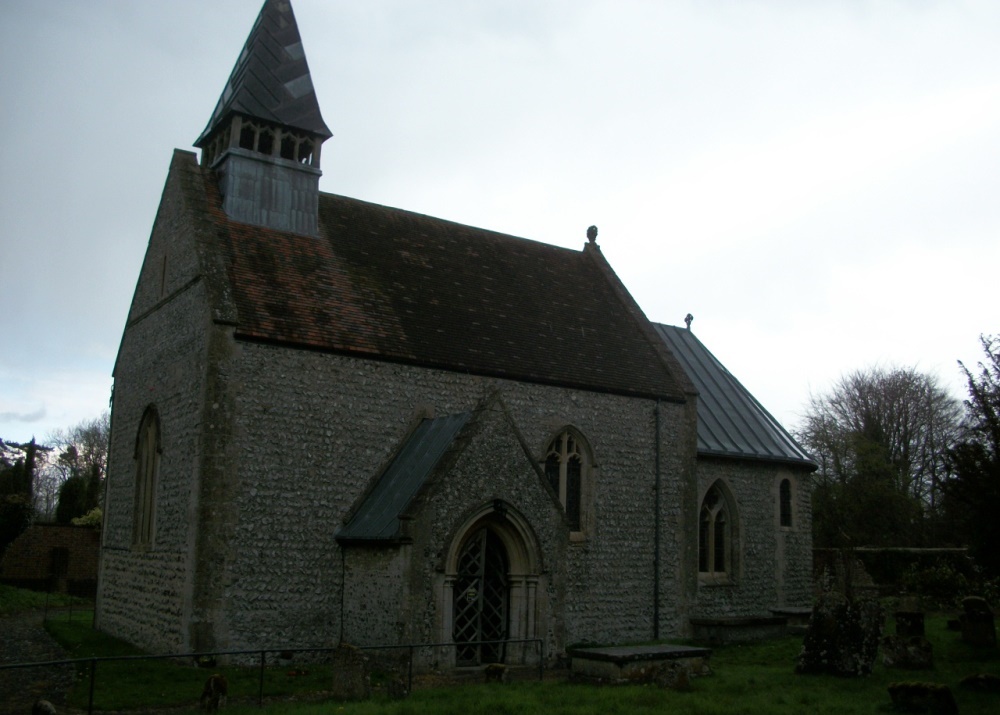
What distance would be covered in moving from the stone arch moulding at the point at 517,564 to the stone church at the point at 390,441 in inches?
1.6

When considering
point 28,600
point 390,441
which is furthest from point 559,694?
point 28,600

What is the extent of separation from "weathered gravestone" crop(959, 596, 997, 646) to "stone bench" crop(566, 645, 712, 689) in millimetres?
6346

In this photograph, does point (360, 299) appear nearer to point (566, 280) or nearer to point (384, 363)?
point (384, 363)

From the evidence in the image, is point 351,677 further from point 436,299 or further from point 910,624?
point 910,624

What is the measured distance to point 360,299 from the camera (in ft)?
63.4

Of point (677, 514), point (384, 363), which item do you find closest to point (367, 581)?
point (384, 363)

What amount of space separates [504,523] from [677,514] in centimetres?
680

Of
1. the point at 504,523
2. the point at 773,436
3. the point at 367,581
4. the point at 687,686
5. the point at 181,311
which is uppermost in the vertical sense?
the point at 181,311

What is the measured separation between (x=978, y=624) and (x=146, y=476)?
1740cm

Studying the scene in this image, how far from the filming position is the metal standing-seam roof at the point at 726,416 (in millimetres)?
23922

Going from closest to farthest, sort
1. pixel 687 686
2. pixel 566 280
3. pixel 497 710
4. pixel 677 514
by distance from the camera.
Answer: pixel 497 710 → pixel 687 686 → pixel 677 514 → pixel 566 280

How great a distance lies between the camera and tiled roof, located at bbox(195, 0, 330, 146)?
815 inches

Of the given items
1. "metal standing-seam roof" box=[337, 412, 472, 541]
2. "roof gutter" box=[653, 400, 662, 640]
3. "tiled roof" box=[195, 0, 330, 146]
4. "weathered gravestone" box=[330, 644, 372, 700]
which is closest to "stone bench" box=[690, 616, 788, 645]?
"roof gutter" box=[653, 400, 662, 640]

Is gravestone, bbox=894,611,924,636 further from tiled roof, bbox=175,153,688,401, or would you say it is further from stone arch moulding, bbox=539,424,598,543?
tiled roof, bbox=175,153,688,401
